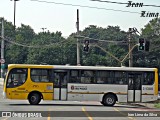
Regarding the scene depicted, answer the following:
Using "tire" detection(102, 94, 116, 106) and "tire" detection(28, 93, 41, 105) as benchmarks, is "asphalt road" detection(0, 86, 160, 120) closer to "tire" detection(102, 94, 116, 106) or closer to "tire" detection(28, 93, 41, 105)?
"tire" detection(28, 93, 41, 105)

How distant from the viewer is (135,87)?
2867cm

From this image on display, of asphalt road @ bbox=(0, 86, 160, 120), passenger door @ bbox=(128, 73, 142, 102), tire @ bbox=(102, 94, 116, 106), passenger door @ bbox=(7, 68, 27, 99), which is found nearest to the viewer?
asphalt road @ bbox=(0, 86, 160, 120)

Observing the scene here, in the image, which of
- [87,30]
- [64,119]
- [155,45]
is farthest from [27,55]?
[64,119]

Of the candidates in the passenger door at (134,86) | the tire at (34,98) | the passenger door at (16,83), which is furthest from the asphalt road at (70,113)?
the passenger door at (134,86)

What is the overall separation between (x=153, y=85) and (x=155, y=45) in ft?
189

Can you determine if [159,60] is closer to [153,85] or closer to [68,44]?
[68,44]

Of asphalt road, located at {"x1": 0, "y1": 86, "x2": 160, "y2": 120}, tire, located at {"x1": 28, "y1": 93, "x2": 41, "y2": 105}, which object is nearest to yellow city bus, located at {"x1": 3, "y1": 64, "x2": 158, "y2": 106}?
tire, located at {"x1": 28, "y1": 93, "x2": 41, "y2": 105}

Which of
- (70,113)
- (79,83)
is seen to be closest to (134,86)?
(79,83)

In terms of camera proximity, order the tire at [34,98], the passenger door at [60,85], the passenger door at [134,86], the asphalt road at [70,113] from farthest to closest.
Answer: the passenger door at [134,86] → the passenger door at [60,85] → the tire at [34,98] → the asphalt road at [70,113]

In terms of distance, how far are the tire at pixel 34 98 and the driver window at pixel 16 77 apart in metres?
1.14

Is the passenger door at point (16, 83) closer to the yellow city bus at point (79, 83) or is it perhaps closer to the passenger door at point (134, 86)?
the yellow city bus at point (79, 83)

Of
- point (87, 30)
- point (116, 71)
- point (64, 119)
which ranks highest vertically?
point (87, 30)

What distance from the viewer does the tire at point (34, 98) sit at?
2719 centimetres

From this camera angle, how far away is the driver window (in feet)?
89.1
